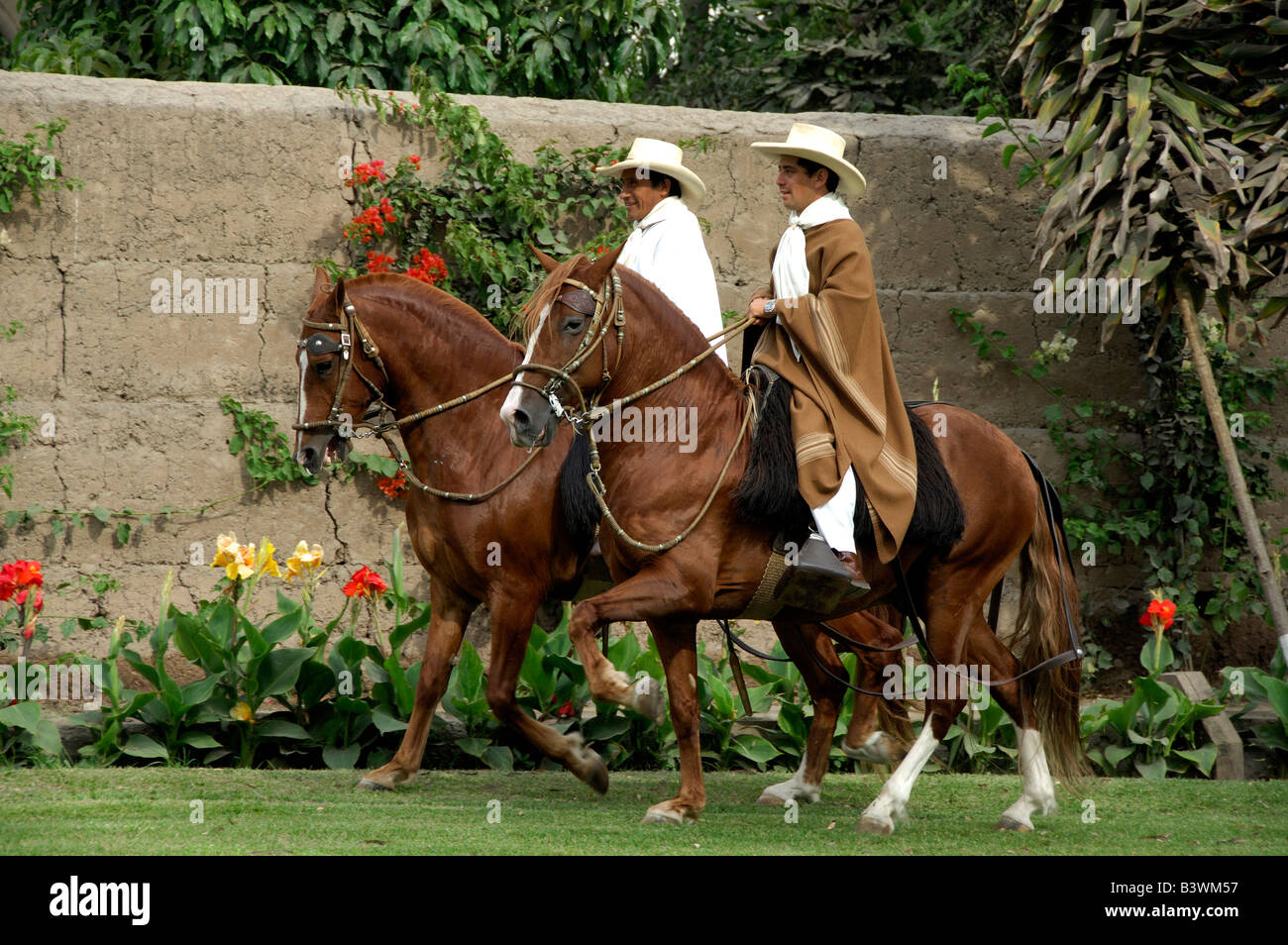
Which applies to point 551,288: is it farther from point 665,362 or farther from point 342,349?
point 342,349

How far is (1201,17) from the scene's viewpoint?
25.7 feet

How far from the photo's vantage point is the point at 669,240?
637 centimetres

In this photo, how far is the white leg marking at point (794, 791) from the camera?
6.21 m

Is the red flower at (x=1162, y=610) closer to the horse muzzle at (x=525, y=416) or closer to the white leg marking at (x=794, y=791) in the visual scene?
the white leg marking at (x=794, y=791)

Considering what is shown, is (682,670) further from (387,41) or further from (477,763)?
(387,41)

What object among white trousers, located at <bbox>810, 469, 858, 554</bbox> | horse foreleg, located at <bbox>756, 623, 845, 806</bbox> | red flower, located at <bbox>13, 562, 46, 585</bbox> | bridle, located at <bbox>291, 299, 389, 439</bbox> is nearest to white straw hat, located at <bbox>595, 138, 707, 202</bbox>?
bridle, located at <bbox>291, 299, 389, 439</bbox>

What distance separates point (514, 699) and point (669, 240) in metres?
2.22

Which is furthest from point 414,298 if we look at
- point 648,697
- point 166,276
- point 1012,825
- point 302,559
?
point 1012,825

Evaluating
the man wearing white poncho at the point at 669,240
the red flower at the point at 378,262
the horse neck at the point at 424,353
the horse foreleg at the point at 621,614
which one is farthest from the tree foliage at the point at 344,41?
the horse foreleg at the point at 621,614

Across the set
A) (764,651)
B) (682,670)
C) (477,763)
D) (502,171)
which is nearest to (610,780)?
(477,763)

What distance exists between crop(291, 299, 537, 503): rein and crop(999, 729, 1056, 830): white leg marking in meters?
2.50

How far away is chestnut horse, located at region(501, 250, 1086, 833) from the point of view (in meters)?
5.16

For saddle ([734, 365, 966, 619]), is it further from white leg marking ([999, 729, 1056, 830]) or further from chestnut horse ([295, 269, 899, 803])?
white leg marking ([999, 729, 1056, 830])

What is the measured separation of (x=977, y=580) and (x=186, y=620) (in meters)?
3.72
